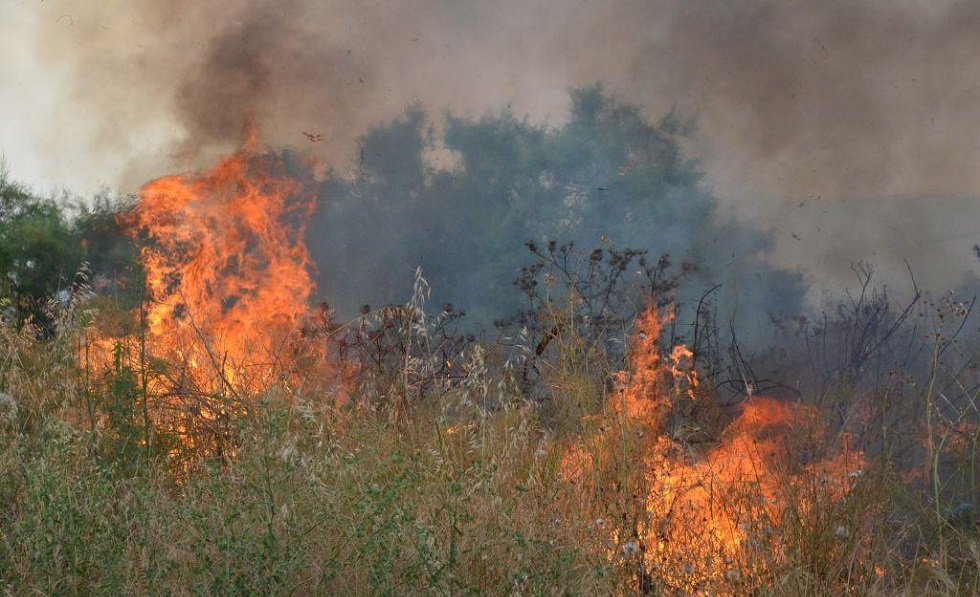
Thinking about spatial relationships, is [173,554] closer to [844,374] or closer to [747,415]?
[747,415]

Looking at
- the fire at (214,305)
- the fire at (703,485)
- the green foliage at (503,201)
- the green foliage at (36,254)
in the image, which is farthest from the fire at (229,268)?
the green foliage at (36,254)

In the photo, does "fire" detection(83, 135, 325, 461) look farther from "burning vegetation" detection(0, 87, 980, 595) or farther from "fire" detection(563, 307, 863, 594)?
"fire" detection(563, 307, 863, 594)

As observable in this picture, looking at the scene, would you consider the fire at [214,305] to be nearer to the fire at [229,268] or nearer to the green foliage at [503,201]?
the fire at [229,268]

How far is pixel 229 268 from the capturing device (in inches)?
238

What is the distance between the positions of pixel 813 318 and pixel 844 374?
2.13 m

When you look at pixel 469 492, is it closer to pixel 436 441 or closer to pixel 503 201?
pixel 436 441

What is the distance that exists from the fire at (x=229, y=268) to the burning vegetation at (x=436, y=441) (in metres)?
0.02

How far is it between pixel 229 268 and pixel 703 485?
3709 millimetres

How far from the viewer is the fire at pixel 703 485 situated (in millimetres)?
3332

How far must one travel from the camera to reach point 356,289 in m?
10.4

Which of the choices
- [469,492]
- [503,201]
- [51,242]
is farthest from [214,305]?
[51,242]

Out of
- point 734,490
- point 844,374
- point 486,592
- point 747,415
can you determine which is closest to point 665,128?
point 844,374

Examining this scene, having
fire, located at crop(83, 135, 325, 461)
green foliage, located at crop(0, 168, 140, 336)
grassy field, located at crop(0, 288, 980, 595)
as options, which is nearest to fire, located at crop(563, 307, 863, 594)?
grassy field, located at crop(0, 288, 980, 595)

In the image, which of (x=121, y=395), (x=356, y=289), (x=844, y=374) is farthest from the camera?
(x=356, y=289)
